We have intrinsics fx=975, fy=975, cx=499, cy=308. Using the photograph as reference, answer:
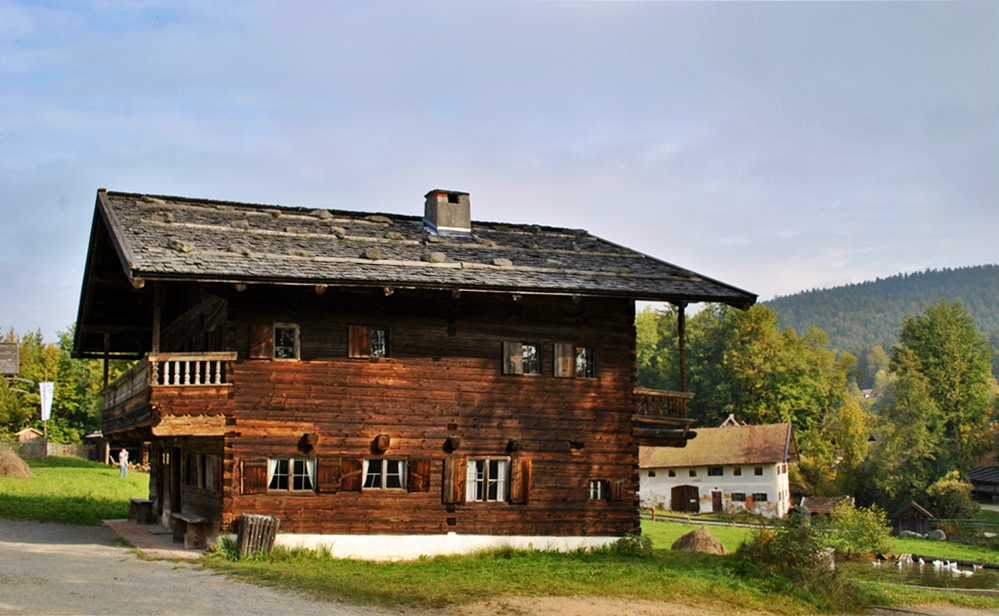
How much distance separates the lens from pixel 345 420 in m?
23.5

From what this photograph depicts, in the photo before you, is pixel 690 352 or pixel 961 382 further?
pixel 690 352

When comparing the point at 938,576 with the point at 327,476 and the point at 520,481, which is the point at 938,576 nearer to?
the point at 520,481

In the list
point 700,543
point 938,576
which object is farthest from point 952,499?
point 700,543

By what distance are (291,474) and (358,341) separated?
3527 mm

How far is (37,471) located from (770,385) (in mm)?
55114

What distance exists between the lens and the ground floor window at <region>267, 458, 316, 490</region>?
2286cm

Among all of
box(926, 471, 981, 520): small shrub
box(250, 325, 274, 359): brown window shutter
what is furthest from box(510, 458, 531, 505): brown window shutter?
box(926, 471, 981, 520): small shrub

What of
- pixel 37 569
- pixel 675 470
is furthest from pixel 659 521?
pixel 37 569

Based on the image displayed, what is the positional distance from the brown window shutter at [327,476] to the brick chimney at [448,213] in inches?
311

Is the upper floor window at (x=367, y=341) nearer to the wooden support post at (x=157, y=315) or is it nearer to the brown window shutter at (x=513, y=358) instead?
the brown window shutter at (x=513, y=358)

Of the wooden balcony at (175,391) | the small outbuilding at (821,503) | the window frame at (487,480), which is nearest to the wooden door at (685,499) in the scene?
the small outbuilding at (821,503)

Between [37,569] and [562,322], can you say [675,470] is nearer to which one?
[562,322]

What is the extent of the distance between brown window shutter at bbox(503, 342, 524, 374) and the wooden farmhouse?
41 mm

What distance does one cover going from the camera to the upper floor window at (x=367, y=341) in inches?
934
